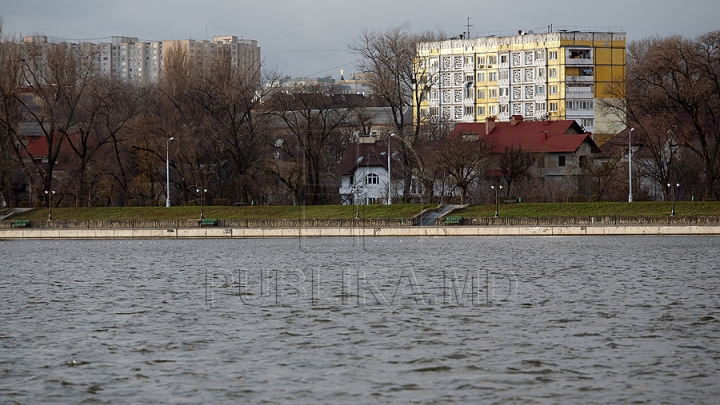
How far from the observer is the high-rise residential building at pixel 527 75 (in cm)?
11538

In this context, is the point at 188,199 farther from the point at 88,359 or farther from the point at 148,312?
the point at 88,359

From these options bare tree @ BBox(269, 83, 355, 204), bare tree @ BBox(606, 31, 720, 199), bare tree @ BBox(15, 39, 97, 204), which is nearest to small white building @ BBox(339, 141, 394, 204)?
bare tree @ BBox(269, 83, 355, 204)

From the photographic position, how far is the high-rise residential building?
11538 cm

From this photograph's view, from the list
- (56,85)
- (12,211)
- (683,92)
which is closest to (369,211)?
(683,92)

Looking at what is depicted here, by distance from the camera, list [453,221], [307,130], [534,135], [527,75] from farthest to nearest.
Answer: [527,75] → [534,135] → [307,130] → [453,221]

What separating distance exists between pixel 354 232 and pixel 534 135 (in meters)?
29.0

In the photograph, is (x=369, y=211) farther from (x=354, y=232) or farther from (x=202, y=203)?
(x=202, y=203)

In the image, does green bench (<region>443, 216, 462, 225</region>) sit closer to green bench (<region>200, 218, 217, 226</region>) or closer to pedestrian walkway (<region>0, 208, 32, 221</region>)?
green bench (<region>200, 218, 217, 226</region>)

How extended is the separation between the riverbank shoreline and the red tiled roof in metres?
20.1

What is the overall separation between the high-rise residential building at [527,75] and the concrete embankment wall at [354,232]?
153 feet

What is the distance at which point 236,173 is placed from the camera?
253 ft

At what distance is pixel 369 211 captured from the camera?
6981 centimetres

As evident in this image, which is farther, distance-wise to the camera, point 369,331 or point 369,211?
point 369,211

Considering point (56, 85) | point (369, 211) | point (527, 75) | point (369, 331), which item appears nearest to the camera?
point (369, 331)
